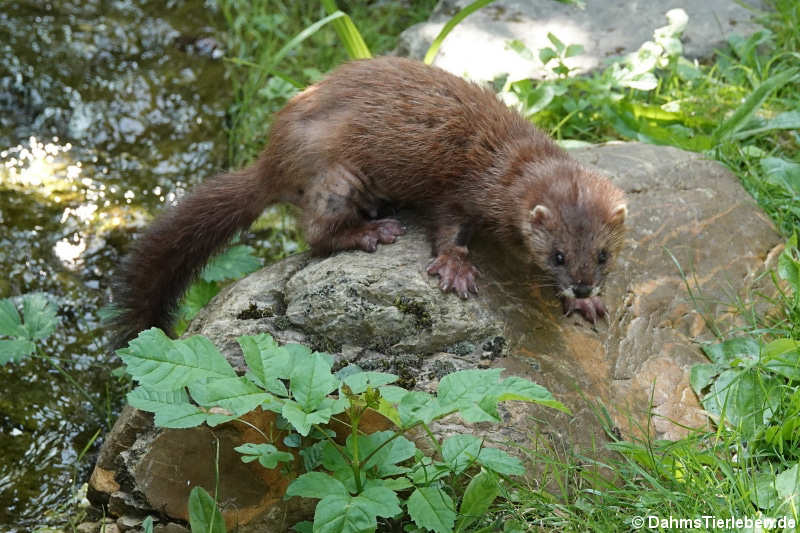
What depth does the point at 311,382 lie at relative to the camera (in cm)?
283

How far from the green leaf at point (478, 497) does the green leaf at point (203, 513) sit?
0.83m

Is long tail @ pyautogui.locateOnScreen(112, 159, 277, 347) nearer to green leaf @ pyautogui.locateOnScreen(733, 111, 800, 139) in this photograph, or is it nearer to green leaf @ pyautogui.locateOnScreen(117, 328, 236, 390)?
green leaf @ pyautogui.locateOnScreen(117, 328, 236, 390)

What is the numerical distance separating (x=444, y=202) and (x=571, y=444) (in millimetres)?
1374

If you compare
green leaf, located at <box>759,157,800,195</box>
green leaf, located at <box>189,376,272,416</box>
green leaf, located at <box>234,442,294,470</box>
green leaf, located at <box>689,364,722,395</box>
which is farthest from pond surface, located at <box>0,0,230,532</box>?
green leaf, located at <box>759,157,800,195</box>

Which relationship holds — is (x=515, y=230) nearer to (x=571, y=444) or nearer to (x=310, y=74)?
(x=571, y=444)

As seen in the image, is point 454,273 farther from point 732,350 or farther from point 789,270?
point 789,270

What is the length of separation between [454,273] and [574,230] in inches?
22.4

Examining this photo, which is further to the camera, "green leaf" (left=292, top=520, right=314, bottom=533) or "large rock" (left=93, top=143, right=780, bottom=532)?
"large rock" (left=93, top=143, right=780, bottom=532)

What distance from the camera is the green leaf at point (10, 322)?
4.18 m

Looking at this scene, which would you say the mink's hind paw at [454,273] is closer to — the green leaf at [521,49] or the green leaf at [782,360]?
the green leaf at [782,360]

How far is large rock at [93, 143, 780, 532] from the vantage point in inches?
136

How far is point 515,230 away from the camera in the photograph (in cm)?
420


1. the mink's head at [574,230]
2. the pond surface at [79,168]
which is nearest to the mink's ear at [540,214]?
the mink's head at [574,230]

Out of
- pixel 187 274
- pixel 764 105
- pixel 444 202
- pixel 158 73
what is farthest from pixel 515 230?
pixel 158 73
